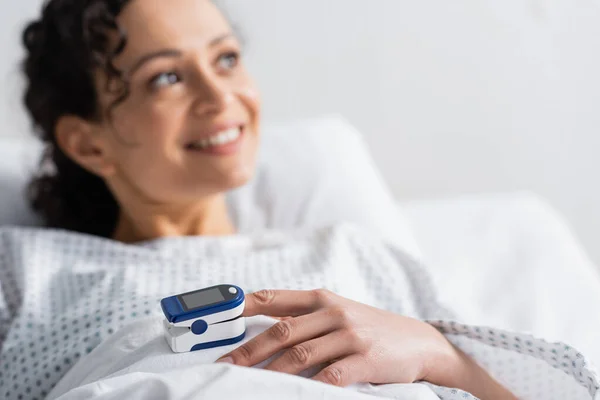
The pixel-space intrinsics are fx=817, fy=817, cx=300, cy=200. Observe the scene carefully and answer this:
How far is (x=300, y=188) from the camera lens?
165cm

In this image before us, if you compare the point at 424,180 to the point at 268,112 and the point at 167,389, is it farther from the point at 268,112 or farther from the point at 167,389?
the point at 167,389

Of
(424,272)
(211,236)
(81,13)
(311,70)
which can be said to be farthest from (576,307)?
(81,13)

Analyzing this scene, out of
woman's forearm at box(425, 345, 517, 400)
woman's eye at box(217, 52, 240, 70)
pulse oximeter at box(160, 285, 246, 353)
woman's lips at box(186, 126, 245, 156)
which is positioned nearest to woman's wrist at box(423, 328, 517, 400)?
woman's forearm at box(425, 345, 517, 400)

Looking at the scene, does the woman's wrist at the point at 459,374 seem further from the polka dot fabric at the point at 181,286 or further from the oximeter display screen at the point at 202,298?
the oximeter display screen at the point at 202,298

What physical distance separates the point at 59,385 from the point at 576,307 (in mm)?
888

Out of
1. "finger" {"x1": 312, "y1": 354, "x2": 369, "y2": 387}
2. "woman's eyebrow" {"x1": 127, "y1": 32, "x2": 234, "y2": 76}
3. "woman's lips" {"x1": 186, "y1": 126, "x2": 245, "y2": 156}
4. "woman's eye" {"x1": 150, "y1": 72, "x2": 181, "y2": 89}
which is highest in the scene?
"woman's eyebrow" {"x1": 127, "y1": 32, "x2": 234, "y2": 76}

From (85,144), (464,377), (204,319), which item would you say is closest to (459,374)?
(464,377)

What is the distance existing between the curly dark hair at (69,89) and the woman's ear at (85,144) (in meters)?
0.02

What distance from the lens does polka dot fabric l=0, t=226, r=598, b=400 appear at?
1.08 meters

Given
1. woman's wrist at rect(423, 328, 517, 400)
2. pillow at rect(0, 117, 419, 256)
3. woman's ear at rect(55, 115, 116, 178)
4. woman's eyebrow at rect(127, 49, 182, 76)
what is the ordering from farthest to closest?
pillow at rect(0, 117, 419, 256), woman's ear at rect(55, 115, 116, 178), woman's eyebrow at rect(127, 49, 182, 76), woman's wrist at rect(423, 328, 517, 400)

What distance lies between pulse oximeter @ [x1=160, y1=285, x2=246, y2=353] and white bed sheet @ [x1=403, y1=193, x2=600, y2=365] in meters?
0.45

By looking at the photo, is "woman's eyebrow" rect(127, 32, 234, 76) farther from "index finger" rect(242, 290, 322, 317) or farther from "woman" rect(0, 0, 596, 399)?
"index finger" rect(242, 290, 322, 317)

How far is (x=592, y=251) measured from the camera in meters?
2.13

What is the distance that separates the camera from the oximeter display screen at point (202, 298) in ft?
2.93
